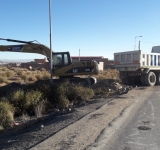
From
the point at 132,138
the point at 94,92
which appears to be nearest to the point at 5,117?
the point at 132,138

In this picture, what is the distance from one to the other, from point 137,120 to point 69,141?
139 inches

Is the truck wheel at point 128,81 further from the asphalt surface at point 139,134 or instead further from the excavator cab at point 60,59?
the asphalt surface at point 139,134

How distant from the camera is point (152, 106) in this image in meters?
13.0

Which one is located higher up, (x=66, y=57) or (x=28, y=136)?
(x=66, y=57)

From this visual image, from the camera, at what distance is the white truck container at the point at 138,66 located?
2356 centimetres

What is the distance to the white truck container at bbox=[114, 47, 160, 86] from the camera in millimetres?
23562

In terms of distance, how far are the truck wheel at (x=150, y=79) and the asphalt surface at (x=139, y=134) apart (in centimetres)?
1359

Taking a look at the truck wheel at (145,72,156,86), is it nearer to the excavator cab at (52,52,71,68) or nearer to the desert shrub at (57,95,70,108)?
the excavator cab at (52,52,71,68)

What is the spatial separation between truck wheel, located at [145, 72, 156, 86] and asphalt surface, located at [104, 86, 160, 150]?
13592mm

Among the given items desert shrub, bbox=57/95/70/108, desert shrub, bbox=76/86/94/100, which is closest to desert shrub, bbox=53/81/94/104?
desert shrub, bbox=76/86/94/100

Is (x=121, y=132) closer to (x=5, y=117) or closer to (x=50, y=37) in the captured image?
(x=5, y=117)

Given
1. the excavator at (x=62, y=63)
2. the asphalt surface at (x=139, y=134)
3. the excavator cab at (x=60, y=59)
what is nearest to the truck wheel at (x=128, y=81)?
the excavator at (x=62, y=63)

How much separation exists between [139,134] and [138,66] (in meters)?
16.0

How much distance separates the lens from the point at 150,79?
83.5 feet
